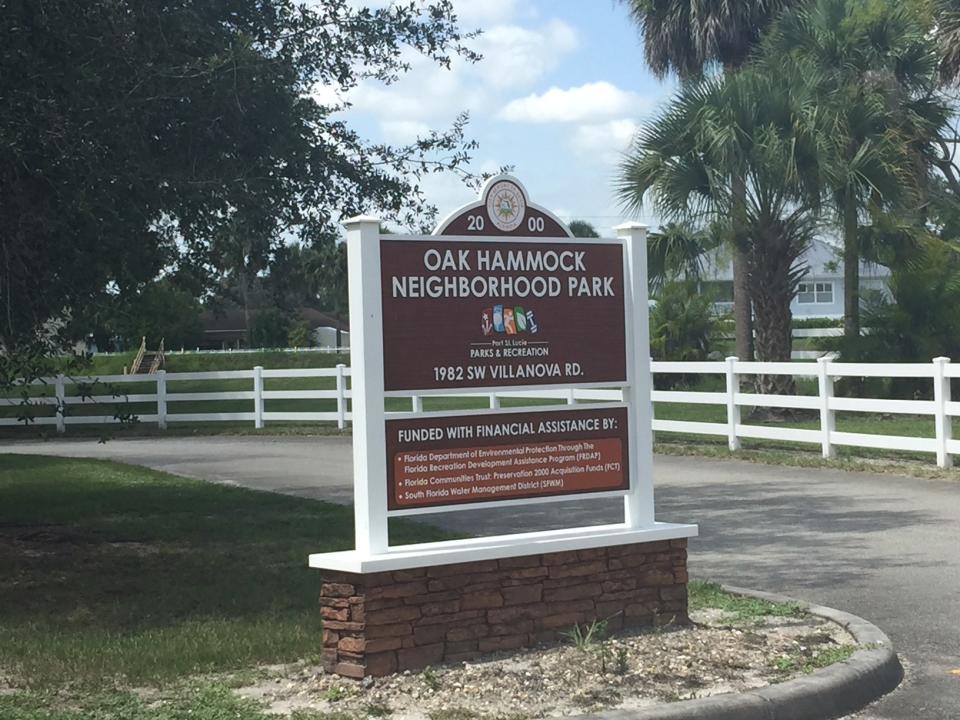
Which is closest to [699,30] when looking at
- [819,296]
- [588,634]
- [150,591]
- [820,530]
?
[820,530]

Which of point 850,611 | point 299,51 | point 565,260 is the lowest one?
point 850,611

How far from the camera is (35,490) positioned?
16703 millimetres

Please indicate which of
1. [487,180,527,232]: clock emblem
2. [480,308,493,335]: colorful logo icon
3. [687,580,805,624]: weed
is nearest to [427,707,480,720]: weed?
[480,308,493,335]: colorful logo icon

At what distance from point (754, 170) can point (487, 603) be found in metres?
15.9

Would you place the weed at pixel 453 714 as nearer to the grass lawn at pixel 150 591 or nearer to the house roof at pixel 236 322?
the grass lawn at pixel 150 591

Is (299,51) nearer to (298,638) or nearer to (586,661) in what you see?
(298,638)

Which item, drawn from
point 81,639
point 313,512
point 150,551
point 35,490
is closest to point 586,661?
point 81,639

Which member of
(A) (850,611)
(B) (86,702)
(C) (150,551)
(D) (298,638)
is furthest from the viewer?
(C) (150,551)

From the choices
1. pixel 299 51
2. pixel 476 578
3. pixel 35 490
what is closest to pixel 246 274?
pixel 299 51

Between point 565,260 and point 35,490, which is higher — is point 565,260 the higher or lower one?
the higher one

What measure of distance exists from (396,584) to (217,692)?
3.41 ft

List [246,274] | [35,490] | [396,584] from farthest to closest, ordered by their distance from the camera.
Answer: [35,490], [246,274], [396,584]

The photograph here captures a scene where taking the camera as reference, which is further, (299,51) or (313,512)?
(313,512)

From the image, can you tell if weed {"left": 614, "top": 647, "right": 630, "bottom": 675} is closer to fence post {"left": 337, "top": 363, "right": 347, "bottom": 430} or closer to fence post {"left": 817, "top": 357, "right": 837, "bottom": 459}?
fence post {"left": 817, "top": 357, "right": 837, "bottom": 459}
